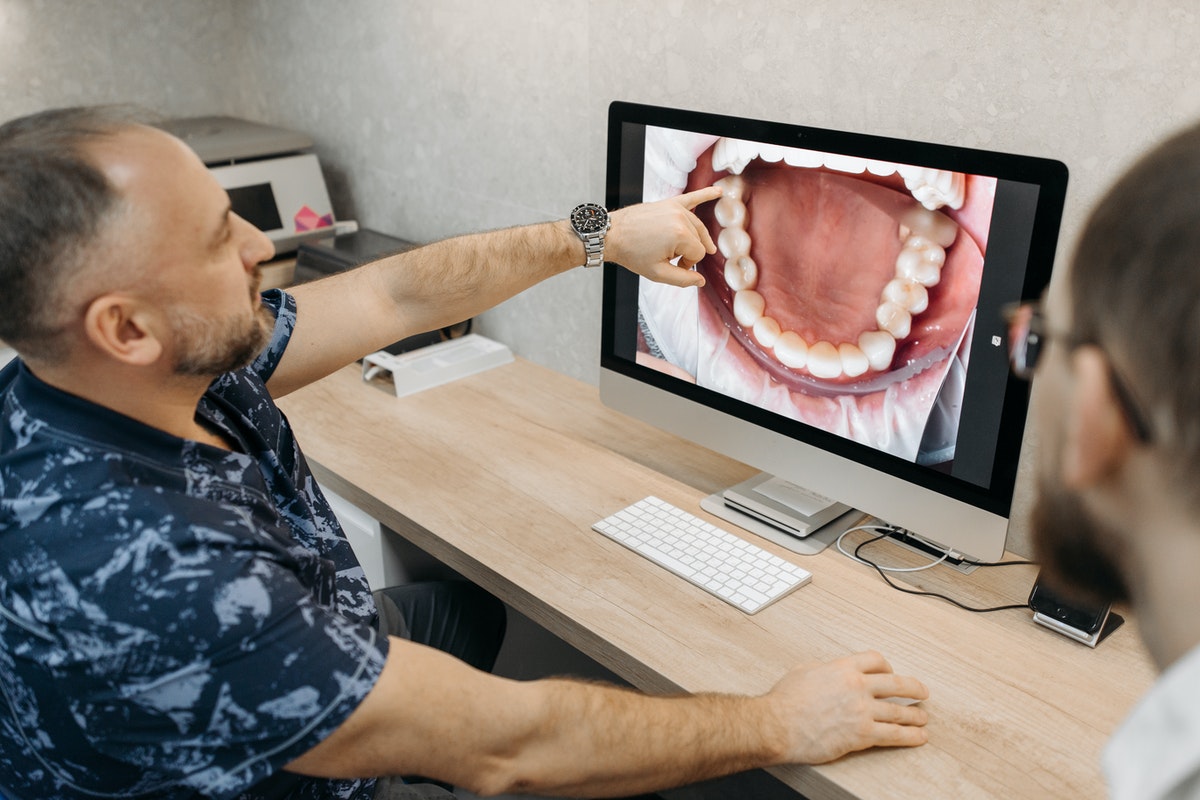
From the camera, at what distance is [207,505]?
956mm

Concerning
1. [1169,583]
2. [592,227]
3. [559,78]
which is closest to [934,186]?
[592,227]

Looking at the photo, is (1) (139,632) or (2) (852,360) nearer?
(1) (139,632)

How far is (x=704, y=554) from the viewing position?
1.40 meters

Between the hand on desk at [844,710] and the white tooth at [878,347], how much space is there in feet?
1.27

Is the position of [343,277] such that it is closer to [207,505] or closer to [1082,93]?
[207,505]

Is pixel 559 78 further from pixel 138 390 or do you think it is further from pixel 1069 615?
pixel 1069 615

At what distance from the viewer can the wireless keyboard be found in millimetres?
1321

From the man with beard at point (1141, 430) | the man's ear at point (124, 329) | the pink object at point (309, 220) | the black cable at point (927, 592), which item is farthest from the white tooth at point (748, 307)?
the pink object at point (309, 220)

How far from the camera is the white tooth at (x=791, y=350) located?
140 centimetres

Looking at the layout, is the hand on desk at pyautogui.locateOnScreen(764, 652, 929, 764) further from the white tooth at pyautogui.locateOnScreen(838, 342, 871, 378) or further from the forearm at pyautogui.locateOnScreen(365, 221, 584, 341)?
the forearm at pyautogui.locateOnScreen(365, 221, 584, 341)

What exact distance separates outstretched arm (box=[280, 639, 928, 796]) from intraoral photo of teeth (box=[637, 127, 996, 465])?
355mm

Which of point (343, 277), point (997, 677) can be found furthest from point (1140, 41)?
point (343, 277)

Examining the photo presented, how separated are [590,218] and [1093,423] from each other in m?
0.94

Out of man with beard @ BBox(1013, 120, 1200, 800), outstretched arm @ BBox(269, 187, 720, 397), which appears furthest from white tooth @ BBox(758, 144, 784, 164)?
man with beard @ BBox(1013, 120, 1200, 800)
